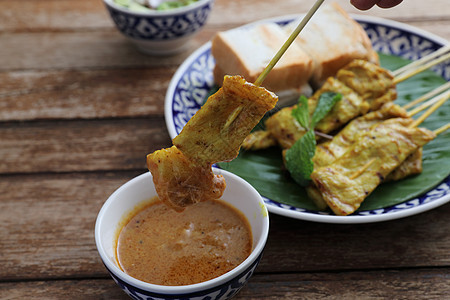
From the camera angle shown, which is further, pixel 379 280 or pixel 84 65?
pixel 84 65

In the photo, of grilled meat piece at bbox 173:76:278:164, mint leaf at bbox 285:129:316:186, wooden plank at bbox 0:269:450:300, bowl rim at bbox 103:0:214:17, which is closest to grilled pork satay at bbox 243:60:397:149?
mint leaf at bbox 285:129:316:186

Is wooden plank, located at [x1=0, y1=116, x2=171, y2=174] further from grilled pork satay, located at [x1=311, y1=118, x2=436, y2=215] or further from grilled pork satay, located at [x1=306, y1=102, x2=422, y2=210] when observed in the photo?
grilled pork satay, located at [x1=311, y1=118, x2=436, y2=215]

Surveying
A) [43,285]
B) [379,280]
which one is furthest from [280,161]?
[43,285]

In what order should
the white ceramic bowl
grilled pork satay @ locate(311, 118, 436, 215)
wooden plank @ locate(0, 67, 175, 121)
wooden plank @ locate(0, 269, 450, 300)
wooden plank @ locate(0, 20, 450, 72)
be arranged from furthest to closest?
wooden plank @ locate(0, 20, 450, 72) → wooden plank @ locate(0, 67, 175, 121) → grilled pork satay @ locate(311, 118, 436, 215) → wooden plank @ locate(0, 269, 450, 300) → the white ceramic bowl

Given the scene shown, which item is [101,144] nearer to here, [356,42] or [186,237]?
[186,237]

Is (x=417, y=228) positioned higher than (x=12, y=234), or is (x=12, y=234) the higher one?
(x=417, y=228)

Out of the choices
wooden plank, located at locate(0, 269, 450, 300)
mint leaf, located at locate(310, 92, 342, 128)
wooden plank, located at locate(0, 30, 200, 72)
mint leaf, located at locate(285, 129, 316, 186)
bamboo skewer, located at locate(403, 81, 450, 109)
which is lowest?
wooden plank, located at locate(0, 30, 200, 72)
